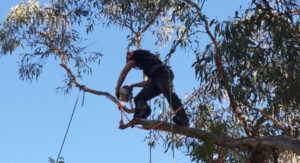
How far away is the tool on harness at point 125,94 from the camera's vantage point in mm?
5059

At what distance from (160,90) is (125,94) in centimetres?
33

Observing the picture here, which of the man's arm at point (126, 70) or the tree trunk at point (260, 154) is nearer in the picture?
the tree trunk at point (260, 154)

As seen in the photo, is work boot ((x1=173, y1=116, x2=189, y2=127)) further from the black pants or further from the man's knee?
the man's knee

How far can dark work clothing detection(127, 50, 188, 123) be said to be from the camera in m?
4.78

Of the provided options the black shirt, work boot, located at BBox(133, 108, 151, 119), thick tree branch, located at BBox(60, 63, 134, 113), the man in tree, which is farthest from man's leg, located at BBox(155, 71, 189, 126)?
thick tree branch, located at BBox(60, 63, 134, 113)

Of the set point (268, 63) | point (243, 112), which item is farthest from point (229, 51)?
point (243, 112)

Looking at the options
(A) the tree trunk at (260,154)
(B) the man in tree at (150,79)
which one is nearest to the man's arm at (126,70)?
(B) the man in tree at (150,79)

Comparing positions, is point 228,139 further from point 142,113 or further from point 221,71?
point 142,113

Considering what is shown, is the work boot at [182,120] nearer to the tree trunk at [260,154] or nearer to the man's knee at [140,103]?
the man's knee at [140,103]

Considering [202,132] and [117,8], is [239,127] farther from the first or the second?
[117,8]

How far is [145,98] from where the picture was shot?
499 cm

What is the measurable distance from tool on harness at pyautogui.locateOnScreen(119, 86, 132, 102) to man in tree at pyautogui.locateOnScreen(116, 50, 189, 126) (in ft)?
0.13

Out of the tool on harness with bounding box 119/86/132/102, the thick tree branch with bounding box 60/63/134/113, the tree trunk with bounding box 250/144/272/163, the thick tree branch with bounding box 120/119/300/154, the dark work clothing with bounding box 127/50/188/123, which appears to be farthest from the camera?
the thick tree branch with bounding box 60/63/134/113

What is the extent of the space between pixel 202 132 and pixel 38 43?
3.68m
